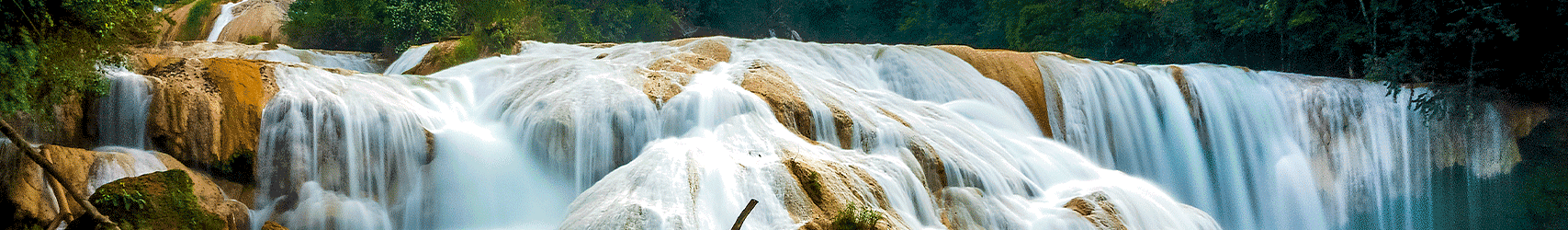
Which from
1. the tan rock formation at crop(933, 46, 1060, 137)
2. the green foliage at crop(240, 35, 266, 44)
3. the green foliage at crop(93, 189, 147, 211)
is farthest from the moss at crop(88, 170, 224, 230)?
the green foliage at crop(240, 35, 266, 44)

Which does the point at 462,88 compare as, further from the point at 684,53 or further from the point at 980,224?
the point at 980,224

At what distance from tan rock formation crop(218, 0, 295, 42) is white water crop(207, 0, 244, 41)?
4.2 inches

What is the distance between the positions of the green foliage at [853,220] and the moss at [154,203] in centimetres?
457

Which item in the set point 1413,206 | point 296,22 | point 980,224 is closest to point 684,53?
point 980,224

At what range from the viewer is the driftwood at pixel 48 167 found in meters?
6.16

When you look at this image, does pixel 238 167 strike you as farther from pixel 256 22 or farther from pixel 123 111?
pixel 256 22

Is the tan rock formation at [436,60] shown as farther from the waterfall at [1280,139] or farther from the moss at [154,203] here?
the waterfall at [1280,139]

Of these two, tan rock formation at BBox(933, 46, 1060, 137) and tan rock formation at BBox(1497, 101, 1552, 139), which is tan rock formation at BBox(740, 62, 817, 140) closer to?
tan rock formation at BBox(933, 46, 1060, 137)

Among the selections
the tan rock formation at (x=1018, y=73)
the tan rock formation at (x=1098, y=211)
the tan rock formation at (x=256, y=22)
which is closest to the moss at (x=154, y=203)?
the tan rock formation at (x=1098, y=211)

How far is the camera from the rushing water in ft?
25.3

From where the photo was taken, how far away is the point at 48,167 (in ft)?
20.7

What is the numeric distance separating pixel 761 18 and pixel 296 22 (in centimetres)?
1798

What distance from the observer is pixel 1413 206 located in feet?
41.1

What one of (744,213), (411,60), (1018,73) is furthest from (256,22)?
(744,213)
